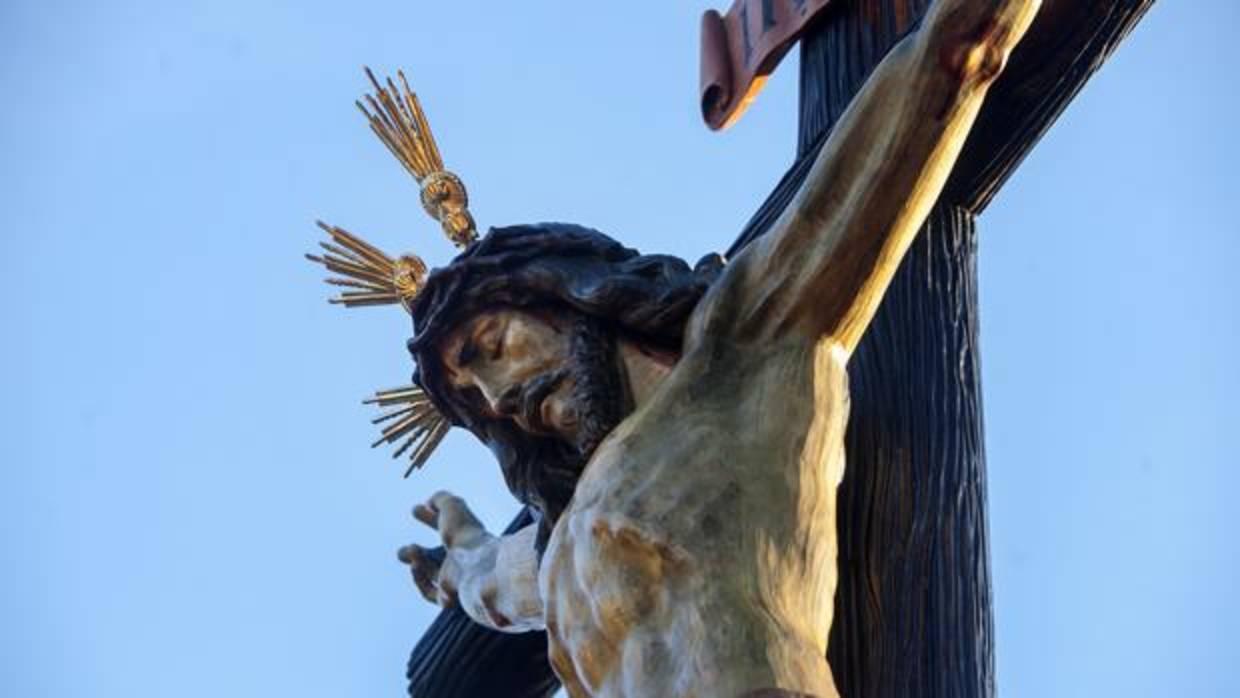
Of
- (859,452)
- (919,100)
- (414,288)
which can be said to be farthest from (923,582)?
(414,288)

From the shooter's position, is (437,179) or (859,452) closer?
(859,452)

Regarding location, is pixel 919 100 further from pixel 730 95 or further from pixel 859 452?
pixel 730 95

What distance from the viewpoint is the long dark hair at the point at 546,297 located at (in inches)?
197

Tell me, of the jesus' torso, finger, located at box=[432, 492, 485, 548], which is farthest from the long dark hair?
finger, located at box=[432, 492, 485, 548]

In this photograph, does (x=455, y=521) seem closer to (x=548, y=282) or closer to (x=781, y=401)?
(x=548, y=282)

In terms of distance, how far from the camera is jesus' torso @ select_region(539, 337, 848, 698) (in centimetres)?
448

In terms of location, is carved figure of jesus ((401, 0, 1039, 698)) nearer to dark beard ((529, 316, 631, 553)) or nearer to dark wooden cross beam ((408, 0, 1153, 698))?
dark beard ((529, 316, 631, 553))

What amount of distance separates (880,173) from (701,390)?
0.37 metres

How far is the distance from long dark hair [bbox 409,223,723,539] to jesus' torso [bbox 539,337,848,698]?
165mm

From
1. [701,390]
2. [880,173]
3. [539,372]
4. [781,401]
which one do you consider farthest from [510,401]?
[880,173]

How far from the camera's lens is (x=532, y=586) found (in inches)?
211

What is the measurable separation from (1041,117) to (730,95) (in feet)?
2.87

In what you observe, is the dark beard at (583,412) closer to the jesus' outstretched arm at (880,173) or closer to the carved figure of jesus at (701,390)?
the carved figure of jesus at (701,390)

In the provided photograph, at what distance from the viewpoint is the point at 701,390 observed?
4.81 m
